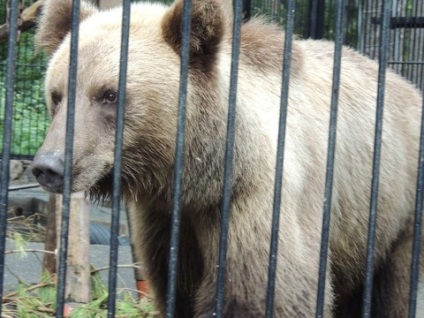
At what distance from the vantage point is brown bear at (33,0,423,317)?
12.0 feet

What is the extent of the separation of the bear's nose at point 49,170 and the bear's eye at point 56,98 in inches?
18.9

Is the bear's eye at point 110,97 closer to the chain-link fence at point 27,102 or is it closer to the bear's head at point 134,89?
the bear's head at point 134,89

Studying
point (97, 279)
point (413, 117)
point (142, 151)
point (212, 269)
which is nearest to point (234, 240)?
point (212, 269)

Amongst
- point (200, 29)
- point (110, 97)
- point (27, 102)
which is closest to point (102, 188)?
point (110, 97)

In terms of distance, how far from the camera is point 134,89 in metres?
3.71

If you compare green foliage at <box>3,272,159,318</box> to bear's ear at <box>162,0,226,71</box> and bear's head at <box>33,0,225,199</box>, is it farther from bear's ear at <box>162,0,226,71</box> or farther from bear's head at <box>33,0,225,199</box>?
bear's ear at <box>162,0,226,71</box>

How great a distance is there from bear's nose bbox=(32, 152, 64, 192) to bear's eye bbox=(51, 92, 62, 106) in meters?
0.48

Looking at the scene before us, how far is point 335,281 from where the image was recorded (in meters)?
4.79

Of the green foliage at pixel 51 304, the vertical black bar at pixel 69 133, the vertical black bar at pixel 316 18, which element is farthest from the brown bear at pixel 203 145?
the vertical black bar at pixel 316 18

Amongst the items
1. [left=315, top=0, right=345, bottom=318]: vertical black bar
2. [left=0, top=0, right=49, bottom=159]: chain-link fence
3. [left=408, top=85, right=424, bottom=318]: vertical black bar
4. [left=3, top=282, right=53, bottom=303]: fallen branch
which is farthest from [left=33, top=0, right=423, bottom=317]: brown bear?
[left=0, top=0, right=49, bottom=159]: chain-link fence

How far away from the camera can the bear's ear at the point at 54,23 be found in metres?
4.07

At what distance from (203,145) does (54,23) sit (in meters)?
0.96

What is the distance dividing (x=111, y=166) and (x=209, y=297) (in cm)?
73

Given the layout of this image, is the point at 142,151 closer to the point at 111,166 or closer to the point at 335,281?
the point at 111,166
